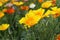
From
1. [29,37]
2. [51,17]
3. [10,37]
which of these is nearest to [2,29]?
[10,37]

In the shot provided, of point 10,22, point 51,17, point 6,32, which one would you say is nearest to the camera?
point 51,17

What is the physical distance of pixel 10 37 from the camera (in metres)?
1.68

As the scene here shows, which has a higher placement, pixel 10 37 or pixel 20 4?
pixel 20 4

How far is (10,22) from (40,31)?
436 millimetres

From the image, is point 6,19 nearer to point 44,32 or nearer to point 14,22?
point 14,22

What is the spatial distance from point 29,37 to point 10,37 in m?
0.22

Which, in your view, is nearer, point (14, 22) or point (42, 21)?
point (42, 21)

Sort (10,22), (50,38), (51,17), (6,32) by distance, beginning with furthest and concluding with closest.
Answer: (10,22), (6,32), (51,17), (50,38)

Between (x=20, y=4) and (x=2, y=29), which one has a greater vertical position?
(x=20, y=4)

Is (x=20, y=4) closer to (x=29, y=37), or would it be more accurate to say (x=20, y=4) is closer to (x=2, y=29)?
(x=2, y=29)

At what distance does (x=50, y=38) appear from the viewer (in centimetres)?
148

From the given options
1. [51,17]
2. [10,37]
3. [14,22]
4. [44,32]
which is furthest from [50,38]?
[14,22]

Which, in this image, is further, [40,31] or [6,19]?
[6,19]

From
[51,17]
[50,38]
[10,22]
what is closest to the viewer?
[50,38]
